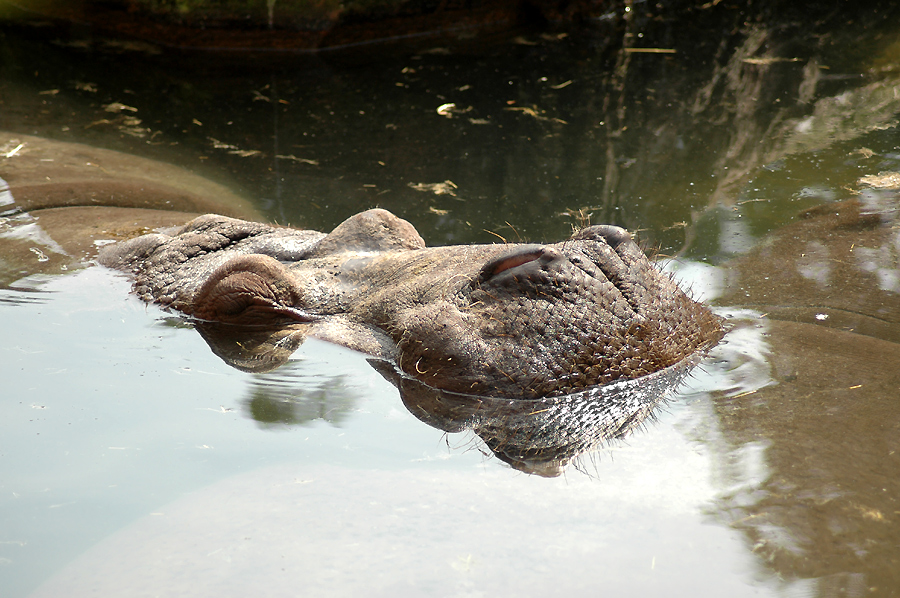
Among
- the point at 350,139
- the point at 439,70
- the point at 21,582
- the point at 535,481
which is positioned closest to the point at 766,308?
the point at 535,481

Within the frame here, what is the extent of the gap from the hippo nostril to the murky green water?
64 cm

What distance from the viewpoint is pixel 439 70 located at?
28.5ft

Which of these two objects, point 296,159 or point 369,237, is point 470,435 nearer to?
point 369,237

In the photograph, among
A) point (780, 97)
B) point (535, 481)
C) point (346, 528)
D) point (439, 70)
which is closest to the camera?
point (346, 528)

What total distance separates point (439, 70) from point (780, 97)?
133 inches

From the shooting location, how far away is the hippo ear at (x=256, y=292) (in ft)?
11.6

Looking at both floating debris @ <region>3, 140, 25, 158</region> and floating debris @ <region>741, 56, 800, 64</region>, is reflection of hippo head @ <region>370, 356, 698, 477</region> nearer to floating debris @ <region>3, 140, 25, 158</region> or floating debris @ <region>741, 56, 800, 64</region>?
floating debris @ <region>3, 140, 25, 158</region>

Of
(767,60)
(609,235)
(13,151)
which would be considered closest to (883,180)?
(609,235)

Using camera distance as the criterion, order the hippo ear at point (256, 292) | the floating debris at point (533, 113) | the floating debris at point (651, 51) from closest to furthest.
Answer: the hippo ear at point (256, 292)
the floating debris at point (533, 113)
the floating debris at point (651, 51)

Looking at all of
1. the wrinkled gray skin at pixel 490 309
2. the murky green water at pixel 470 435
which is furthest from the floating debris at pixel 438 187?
the wrinkled gray skin at pixel 490 309

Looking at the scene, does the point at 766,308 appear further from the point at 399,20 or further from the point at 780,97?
the point at 399,20

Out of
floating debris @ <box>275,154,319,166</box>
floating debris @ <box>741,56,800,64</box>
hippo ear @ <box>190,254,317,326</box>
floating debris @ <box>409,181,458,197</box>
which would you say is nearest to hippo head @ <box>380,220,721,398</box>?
hippo ear @ <box>190,254,317,326</box>

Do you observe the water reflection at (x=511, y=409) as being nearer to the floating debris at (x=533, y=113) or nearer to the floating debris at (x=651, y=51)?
the floating debris at (x=533, y=113)

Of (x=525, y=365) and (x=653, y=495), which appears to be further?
(x=525, y=365)
